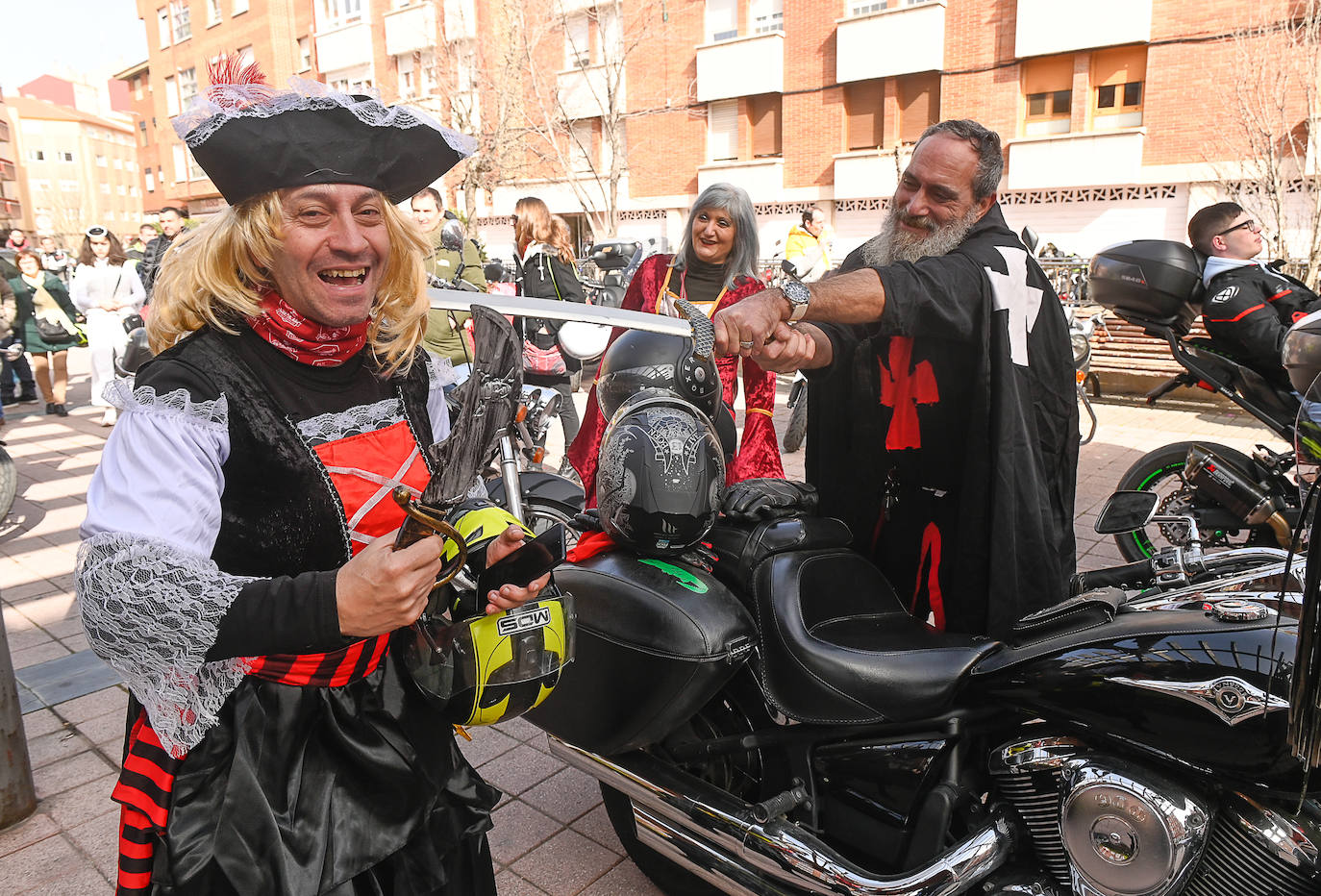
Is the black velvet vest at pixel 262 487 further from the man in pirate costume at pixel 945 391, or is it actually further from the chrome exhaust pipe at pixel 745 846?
the chrome exhaust pipe at pixel 745 846

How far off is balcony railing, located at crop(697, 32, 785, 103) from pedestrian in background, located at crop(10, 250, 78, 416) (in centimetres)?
1627

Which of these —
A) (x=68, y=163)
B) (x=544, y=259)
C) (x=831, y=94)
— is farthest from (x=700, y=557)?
(x=68, y=163)

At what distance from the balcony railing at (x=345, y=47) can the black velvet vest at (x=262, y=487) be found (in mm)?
31569

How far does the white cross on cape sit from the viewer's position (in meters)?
2.28

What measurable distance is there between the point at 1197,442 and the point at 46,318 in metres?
11.3

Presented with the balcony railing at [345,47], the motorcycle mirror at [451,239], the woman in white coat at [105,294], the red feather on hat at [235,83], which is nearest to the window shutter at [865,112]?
the motorcycle mirror at [451,239]

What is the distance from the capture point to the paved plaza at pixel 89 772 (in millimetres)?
2646

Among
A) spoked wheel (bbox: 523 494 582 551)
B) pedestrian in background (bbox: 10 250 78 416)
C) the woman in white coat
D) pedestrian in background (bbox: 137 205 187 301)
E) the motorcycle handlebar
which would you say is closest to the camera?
the motorcycle handlebar

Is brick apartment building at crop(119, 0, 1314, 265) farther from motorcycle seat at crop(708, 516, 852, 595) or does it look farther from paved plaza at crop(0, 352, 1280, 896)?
motorcycle seat at crop(708, 516, 852, 595)

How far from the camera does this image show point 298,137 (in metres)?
1.38

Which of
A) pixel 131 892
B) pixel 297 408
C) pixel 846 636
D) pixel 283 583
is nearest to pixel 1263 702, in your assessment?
pixel 846 636

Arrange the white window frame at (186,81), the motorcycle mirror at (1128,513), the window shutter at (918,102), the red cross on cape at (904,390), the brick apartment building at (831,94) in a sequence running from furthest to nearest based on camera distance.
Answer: the white window frame at (186,81) < the window shutter at (918,102) < the brick apartment building at (831,94) < the red cross on cape at (904,390) < the motorcycle mirror at (1128,513)

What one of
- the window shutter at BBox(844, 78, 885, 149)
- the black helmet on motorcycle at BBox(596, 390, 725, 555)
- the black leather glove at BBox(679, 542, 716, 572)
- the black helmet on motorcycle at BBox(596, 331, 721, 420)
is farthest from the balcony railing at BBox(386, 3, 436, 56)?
the black leather glove at BBox(679, 542, 716, 572)

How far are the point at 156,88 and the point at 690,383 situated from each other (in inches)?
1809
